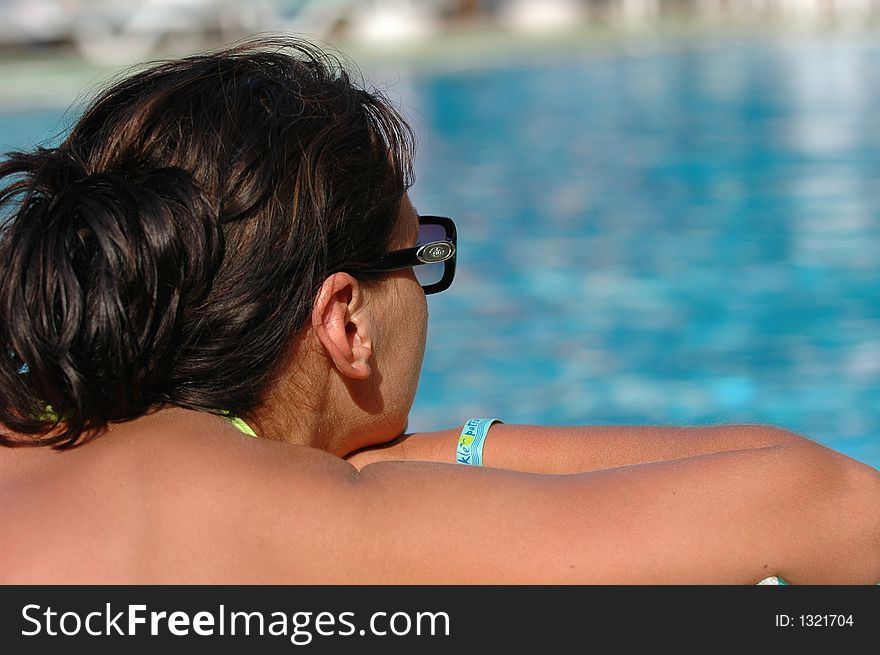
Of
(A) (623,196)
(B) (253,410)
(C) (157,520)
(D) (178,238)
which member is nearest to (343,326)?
(B) (253,410)

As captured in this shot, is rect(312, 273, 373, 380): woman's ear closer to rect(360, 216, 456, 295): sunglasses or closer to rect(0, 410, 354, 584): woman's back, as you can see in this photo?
rect(360, 216, 456, 295): sunglasses

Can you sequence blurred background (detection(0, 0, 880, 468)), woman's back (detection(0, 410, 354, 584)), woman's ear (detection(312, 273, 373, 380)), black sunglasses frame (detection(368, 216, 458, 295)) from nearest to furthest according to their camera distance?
woman's back (detection(0, 410, 354, 584)) → woman's ear (detection(312, 273, 373, 380)) → black sunglasses frame (detection(368, 216, 458, 295)) → blurred background (detection(0, 0, 880, 468))

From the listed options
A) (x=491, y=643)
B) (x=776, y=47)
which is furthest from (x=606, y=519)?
(x=776, y=47)

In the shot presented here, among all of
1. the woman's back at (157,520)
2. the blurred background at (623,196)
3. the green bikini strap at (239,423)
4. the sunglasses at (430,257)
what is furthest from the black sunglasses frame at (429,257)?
the blurred background at (623,196)

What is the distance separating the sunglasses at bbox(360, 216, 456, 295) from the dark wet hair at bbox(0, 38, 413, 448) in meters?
0.04

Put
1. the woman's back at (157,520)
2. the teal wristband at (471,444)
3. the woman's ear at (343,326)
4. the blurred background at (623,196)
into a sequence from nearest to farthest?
the woman's back at (157,520), the woman's ear at (343,326), the teal wristband at (471,444), the blurred background at (623,196)

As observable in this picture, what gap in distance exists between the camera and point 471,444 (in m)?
2.02

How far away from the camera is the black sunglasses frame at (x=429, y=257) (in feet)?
5.33

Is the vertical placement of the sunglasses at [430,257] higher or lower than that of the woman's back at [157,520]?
higher

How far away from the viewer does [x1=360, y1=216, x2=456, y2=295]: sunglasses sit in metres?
1.63

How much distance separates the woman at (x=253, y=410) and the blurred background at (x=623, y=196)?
2.12 ft

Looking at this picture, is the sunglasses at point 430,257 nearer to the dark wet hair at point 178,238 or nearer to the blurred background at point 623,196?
the dark wet hair at point 178,238

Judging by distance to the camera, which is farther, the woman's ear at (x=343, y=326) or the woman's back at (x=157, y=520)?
the woman's ear at (x=343, y=326)

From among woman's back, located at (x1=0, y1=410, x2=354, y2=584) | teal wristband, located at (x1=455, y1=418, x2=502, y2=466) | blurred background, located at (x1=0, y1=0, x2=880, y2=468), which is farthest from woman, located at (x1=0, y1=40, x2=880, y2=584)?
blurred background, located at (x1=0, y1=0, x2=880, y2=468)
